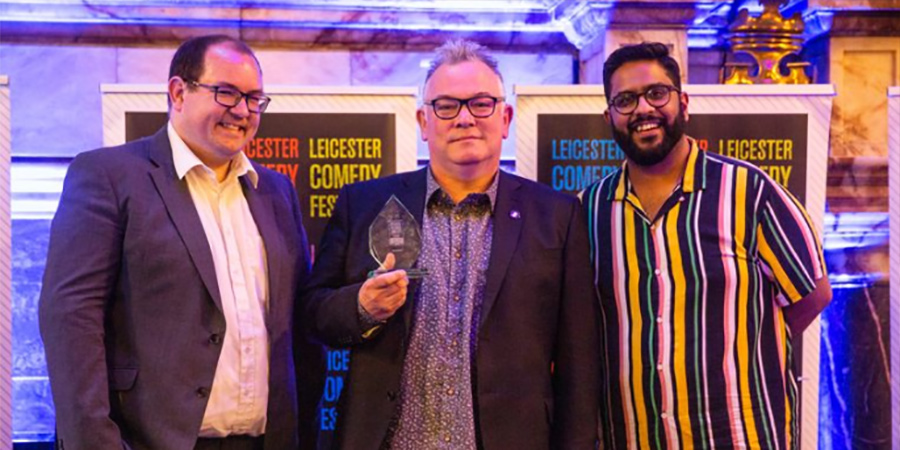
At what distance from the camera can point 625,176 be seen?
2865 mm

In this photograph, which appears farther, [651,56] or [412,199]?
[651,56]

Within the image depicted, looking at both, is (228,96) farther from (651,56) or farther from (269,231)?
(651,56)

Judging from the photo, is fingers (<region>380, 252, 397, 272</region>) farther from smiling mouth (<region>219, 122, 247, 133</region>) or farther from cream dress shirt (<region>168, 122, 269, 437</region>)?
smiling mouth (<region>219, 122, 247, 133</region>)

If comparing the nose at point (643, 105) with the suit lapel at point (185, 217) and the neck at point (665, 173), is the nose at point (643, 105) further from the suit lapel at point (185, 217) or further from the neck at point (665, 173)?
the suit lapel at point (185, 217)

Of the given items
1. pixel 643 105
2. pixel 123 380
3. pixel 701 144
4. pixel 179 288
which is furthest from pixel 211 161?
pixel 701 144

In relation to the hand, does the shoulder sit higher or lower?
higher

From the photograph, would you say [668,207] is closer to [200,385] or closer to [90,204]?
[200,385]

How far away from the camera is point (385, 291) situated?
2316 mm

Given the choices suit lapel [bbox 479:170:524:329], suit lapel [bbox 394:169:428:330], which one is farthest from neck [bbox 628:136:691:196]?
suit lapel [bbox 394:169:428:330]

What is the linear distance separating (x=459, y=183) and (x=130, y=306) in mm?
961

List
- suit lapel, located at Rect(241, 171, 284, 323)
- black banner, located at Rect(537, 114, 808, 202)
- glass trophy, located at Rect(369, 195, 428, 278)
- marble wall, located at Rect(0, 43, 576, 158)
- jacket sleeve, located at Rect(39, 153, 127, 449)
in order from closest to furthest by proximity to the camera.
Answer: jacket sleeve, located at Rect(39, 153, 127, 449), glass trophy, located at Rect(369, 195, 428, 278), suit lapel, located at Rect(241, 171, 284, 323), black banner, located at Rect(537, 114, 808, 202), marble wall, located at Rect(0, 43, 576, 158)

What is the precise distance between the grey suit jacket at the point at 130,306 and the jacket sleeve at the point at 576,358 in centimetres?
96

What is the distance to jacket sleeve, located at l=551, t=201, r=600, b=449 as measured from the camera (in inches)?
100.0

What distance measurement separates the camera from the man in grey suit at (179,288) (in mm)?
2311
